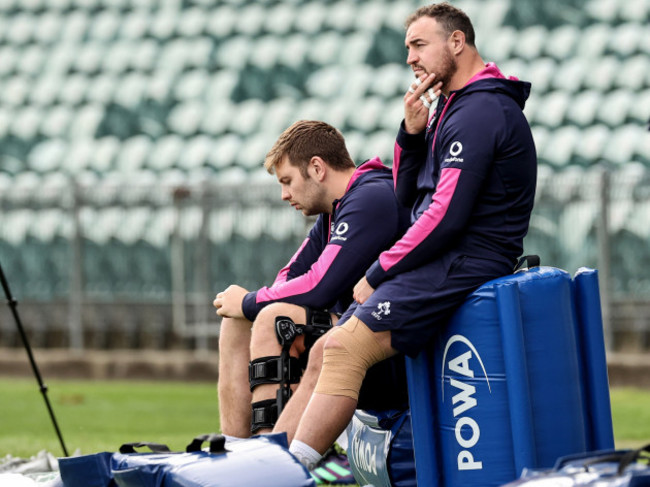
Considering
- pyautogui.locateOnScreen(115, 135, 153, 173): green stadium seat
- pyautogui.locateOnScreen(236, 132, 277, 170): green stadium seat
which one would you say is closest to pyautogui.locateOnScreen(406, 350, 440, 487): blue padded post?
pyautogui.locateOnScreen(236, 132, 277, 170): green stadium seat

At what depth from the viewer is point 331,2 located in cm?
1427

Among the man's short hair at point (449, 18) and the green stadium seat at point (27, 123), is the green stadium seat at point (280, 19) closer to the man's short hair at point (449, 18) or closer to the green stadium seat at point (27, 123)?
the green stadium seat at point (27, 123)

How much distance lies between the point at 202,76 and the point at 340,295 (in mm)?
10200

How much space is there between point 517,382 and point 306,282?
1138 millimetres

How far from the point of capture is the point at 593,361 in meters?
3.80

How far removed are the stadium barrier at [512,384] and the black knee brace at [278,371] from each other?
65 cm

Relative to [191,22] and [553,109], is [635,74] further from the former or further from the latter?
[191,22]

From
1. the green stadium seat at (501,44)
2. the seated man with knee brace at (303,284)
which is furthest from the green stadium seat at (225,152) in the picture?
the seated man with knee brace at (303,284)

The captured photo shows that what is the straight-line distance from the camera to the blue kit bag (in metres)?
3.31

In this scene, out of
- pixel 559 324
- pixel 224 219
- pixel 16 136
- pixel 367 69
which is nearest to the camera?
pixel 559 324

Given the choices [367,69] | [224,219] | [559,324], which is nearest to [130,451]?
[559,324]

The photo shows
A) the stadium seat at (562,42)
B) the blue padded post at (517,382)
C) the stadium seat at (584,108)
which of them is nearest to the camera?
the blue padded post at (517,382)

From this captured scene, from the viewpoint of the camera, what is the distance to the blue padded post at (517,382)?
11.8 feet

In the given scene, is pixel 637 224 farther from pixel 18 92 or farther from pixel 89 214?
pixel 18 92
